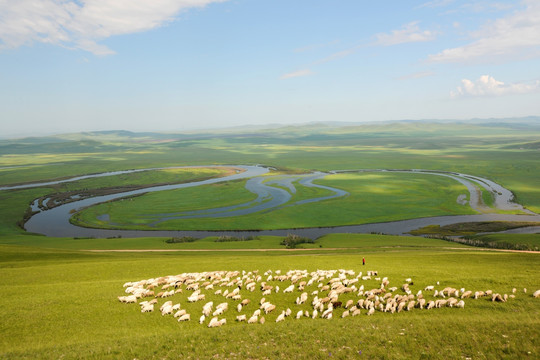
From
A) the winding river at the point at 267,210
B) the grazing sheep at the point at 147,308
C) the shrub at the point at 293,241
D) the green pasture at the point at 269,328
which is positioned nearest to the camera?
the green pasture at the point at 269,328

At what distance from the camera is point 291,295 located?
2011 cm

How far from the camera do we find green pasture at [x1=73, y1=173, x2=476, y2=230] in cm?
7256

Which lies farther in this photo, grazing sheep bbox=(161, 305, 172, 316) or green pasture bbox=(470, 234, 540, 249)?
green pasture bbox=(470, 234, 540, 249)

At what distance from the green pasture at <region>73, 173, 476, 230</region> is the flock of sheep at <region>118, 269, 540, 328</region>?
46.8m

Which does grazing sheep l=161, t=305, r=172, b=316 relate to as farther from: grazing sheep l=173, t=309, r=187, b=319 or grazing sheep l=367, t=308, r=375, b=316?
grazing sheep l=367, t=308, r=375, b=316

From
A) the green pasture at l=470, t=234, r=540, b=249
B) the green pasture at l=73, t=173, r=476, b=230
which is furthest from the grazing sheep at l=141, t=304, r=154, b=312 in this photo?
the green pasture at l=73, t=173, r=476, b=230

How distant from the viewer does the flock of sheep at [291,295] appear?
1738cm

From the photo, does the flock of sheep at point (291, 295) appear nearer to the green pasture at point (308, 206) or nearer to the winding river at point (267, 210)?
the winding river at point (267, 210)

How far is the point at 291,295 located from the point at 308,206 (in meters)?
63.7

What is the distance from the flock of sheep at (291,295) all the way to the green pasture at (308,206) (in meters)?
46.8

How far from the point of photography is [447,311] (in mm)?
16781

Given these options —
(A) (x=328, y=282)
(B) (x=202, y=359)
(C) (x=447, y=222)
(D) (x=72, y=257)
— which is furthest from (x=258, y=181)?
(B) (x=202, y=359)

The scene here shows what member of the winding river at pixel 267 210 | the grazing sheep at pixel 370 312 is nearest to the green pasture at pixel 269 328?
the grazing sheep at pixel 370 312

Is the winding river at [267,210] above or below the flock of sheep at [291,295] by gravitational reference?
below
